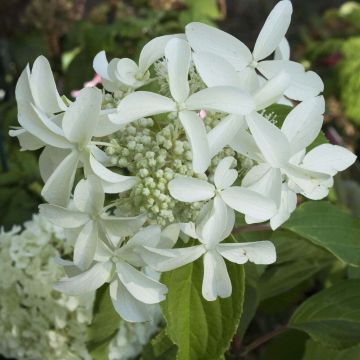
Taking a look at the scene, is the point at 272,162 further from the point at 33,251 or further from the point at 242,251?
the point at 33,251

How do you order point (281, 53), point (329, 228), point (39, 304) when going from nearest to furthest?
point (281, 53)
point (329, 228)
point (39, 304)

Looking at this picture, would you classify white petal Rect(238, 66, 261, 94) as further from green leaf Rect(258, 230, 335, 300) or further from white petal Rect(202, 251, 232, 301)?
green leaf Rect(258, 230, 335, 300)

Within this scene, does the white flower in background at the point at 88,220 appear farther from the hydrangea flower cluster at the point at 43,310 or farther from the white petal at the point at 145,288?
the hydrangea flower cluster at the point at 43,310

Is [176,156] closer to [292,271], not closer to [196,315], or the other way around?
[196,315]

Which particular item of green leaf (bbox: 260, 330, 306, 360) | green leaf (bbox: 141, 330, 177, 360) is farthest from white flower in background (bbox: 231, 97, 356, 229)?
green leaf (bbox: 260, 330, 306, 360)

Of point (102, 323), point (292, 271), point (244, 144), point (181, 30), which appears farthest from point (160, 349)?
point (181, 30)

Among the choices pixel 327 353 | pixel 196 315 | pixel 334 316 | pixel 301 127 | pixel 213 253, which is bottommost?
pixel 327 353

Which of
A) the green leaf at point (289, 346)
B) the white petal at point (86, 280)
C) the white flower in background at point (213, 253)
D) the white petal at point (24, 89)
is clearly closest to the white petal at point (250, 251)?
the white flower in background at point (213, 253)
